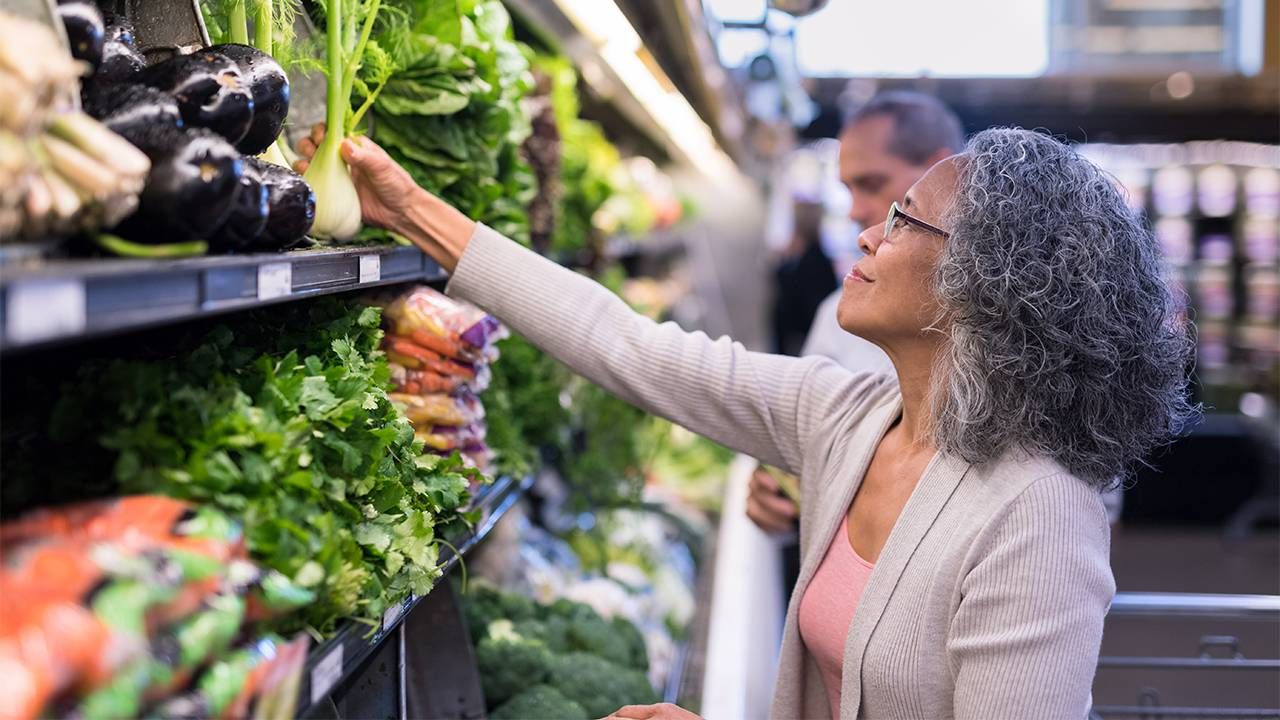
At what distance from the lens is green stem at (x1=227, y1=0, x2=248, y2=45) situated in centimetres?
182

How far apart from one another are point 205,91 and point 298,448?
437 millimetres

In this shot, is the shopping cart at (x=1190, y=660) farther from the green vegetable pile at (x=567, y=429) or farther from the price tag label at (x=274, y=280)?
the price tag label at (x=274, y=280)

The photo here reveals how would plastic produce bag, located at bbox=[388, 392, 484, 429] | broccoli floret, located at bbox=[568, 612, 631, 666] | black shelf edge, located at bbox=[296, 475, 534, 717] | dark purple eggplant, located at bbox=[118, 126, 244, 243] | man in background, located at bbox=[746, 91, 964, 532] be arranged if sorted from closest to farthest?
dark purple eggplant, located at bbox=[118, 126, 244, 243] < black shelf edge, located at bbox=[296, 475, 534, 717] < plastic produce bag, located at bbox=[388, 392, 484, 429] < broccoli floret, located at bbox=[568, 612, 631, 666] < man in background, located at bbox=[746, 91, 964, 532]

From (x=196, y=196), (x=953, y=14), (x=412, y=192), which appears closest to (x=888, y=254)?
(x=412, y=192)

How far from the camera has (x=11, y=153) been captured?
0.98 metres

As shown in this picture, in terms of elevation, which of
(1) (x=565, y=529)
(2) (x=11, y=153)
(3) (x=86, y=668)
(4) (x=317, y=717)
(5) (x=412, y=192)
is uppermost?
(2) (x=11, y=153)

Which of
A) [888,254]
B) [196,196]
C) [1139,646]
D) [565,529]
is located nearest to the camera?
[196,196]

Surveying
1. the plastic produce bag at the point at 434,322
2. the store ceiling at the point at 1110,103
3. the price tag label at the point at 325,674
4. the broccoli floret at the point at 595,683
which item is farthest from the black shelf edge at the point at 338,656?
the store ceiling at the point at 1110,103

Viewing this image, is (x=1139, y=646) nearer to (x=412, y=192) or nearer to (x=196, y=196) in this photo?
(x=412, y=192)

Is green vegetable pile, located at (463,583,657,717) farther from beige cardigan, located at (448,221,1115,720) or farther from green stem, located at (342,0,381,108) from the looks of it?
green stem, located at (342,0,381,108)

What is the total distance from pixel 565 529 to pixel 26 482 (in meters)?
2.95

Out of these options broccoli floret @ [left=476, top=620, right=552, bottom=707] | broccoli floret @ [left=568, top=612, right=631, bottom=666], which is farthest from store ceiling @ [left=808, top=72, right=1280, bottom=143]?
broccoli floret @ [left=476, top=620, right=552, bottom=707]

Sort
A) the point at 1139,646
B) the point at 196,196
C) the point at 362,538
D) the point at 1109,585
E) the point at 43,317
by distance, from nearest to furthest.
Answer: the point at 43,317 → the point at 196,196 → the point at 362,538 → the point at 1109,585 → the point at 1139,646

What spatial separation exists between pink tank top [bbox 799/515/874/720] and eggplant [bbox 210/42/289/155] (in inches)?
44.1
